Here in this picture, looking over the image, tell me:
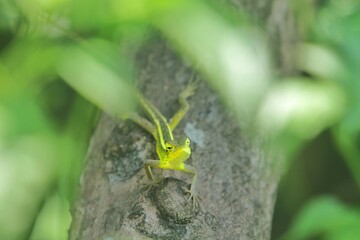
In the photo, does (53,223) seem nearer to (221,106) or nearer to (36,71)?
(36,71)

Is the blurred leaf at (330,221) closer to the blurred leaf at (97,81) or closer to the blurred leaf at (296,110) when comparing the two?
the blurred leaf at (296,110)

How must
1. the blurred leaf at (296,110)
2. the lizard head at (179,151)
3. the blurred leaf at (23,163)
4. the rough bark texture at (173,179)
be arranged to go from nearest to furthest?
1. the rough bark texture at (173,179)
2. the lizard head at (179,151)
3. the blurred leaf at (23,163)
4. the blurred leaf at (296,110)

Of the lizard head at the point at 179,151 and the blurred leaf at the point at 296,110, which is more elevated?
the blurred leaf at the point at 296,110

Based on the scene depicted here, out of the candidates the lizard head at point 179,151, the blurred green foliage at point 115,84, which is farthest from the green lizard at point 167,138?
the blurred green foliage at point 115,84

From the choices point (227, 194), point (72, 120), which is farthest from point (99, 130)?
point (227, 194)

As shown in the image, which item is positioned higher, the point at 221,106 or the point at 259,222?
the point at 221,106

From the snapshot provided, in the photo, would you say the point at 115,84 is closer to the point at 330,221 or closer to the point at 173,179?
the point at 173,179

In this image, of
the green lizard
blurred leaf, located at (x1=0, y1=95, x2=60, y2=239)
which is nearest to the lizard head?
the green lizard
